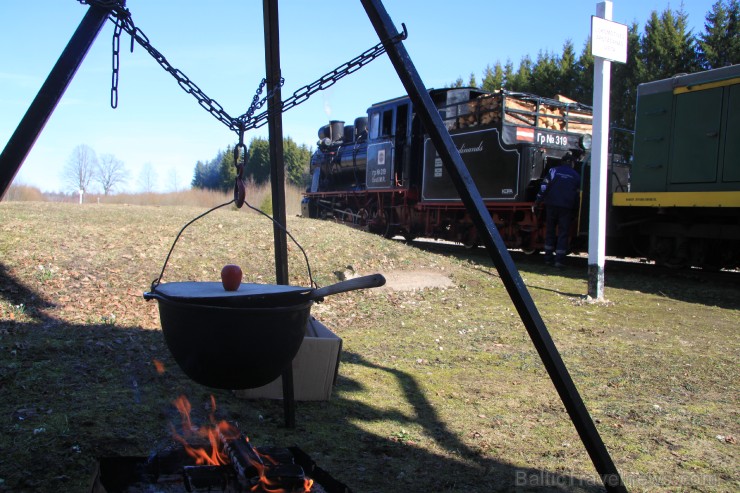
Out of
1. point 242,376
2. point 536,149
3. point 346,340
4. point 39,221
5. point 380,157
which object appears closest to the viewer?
point 242,376

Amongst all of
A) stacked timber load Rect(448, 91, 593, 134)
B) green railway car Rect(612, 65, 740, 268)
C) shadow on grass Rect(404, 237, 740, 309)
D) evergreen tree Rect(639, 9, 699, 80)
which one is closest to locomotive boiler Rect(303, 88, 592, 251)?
stacked timber load Rect(448, 91, 593, 134)

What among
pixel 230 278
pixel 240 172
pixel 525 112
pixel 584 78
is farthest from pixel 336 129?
pixel 230 278

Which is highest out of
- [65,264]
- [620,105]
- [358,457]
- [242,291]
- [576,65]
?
[576,65]

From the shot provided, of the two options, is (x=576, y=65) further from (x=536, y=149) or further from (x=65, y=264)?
(x=65, y=264)

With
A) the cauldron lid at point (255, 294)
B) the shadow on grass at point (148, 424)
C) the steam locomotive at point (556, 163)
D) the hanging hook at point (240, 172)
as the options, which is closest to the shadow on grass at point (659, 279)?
the steam locomotive at point (556, 163)

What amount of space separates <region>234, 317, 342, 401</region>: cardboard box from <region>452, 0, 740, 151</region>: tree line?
2367 centimetres

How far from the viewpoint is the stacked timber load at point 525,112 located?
12.2m

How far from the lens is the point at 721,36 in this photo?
27.2 m

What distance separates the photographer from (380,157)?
1617 cm

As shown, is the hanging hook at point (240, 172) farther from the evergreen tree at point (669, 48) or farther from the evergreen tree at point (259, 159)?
the evergreen tree at point (259, 159)

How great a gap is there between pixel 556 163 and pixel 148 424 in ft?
34.3

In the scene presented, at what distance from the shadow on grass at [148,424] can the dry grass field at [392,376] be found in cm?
1

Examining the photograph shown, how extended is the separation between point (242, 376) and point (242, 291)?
0.34m

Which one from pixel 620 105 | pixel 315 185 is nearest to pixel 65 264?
pixel 315 185
